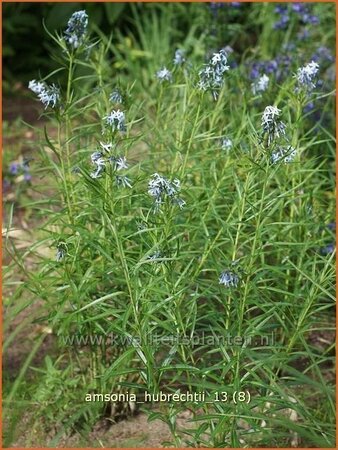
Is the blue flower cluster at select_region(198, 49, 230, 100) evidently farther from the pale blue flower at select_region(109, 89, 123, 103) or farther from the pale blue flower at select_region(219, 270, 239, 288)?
the pale blue flower at select_region(219, 270, 239, 288)

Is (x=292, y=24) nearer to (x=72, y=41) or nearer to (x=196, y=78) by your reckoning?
(x=196, y=78)

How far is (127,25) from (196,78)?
4383 mm

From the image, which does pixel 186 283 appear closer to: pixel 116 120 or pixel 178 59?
pixel 116 120

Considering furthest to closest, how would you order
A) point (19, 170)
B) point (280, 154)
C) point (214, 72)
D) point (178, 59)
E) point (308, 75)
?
point (19, 170), point (178, 59), point (308, 75), point (214, 72), point (280, 154)

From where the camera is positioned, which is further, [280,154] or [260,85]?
[260,85]

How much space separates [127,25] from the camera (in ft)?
26.1

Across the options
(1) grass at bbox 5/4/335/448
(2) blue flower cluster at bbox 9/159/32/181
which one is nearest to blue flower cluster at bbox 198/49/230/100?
(1) grass at bbox 5/4/335/448

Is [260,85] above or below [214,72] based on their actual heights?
above

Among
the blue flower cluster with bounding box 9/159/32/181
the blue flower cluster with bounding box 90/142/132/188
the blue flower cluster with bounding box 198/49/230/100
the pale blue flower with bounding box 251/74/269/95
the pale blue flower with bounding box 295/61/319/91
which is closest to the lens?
the blue flower cluster with bounding box 90/142/132/188

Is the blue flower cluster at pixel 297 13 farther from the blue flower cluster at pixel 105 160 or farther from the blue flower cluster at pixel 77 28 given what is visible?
the blue flower cluster at pixel 105 160

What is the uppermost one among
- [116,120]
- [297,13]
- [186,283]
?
[297,13]

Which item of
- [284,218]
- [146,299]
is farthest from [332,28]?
[146,299]

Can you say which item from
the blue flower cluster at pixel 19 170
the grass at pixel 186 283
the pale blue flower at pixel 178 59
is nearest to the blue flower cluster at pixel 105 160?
the grass at pixel 186 283

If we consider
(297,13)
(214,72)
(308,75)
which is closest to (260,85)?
(308,75)
